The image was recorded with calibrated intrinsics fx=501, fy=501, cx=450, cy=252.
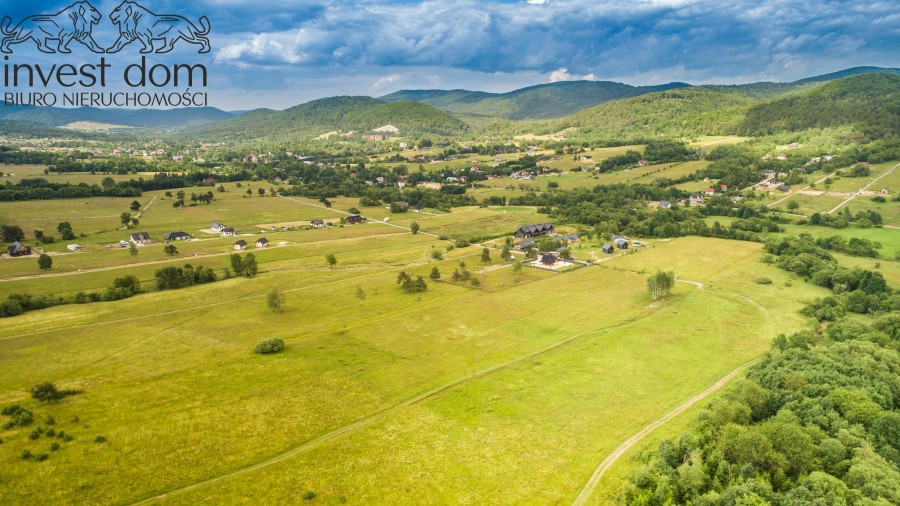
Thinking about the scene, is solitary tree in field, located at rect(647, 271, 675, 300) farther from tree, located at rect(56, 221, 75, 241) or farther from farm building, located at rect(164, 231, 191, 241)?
tree, located at rect(56, 221, 75, 241)

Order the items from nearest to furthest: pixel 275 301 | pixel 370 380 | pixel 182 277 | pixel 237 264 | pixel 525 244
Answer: pixel 370 380 → pixel 275 301 → pixel 182 277 → pixel 237 264 → pixel 525 244

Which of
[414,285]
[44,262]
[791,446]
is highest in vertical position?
[44,262]

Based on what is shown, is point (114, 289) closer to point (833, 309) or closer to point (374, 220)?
point (374, 220)

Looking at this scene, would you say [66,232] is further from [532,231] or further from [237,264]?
[532,231]

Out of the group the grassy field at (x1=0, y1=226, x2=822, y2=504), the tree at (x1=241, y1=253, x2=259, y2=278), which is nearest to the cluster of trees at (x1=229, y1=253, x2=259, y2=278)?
the tree at (x1=241, y1=253, x2=259, y2=278)

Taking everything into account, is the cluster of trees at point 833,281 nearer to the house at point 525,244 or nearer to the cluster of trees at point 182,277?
the house at point 525,244

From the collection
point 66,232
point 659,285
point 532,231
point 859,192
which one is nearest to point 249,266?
point 66,232
